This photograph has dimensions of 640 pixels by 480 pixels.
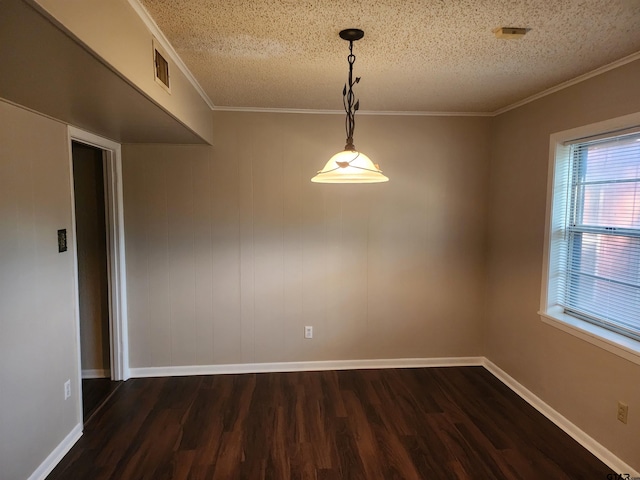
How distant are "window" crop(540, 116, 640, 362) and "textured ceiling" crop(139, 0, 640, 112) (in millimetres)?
557

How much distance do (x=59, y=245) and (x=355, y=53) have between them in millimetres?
2194

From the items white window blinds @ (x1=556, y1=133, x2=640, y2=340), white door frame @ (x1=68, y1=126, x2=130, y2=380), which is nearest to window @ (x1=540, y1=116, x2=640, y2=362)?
white window blinds @ (x1=556, y1=133, x2=640, y2=340)

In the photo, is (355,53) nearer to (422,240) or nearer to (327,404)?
(422,240)

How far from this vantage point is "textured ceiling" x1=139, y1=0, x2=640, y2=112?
1.65 metres

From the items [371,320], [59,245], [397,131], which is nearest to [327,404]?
[371,320]

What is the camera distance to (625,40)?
6.43 feet

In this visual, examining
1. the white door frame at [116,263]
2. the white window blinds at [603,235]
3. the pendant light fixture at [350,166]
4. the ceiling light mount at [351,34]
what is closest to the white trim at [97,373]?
the white door frame at [116,263]

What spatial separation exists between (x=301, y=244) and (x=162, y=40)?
2033 mm

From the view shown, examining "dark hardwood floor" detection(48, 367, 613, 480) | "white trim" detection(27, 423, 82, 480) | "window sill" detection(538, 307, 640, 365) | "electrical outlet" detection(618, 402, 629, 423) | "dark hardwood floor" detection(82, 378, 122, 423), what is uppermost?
"window sill" detection(538, 307, 640, 365)

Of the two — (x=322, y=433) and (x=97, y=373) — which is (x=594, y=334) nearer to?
(x=322, y=433)

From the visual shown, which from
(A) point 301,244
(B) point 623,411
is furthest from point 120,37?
(B) point 623,411

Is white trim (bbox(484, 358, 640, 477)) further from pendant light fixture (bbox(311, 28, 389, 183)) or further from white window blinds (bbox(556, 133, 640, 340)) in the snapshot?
pendant light fixture (bbox(311, 28, 389, 183))

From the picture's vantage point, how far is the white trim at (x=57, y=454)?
216cm

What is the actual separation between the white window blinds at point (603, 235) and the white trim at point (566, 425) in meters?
0.76
